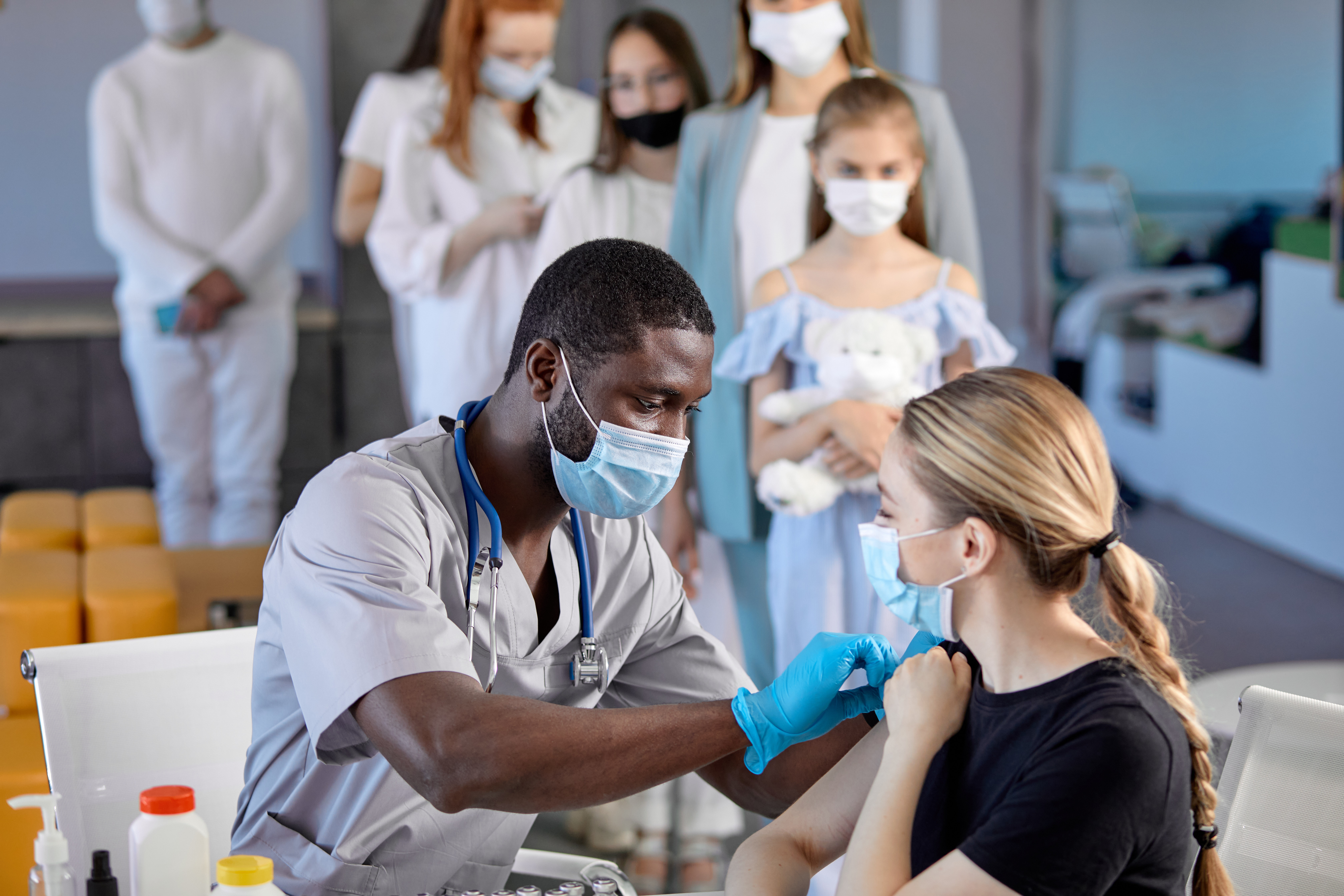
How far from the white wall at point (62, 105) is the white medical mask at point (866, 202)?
2.42 m

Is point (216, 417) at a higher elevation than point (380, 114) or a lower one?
lower

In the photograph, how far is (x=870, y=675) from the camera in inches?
52.2

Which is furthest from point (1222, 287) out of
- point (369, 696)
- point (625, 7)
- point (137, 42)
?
point (369, 696)

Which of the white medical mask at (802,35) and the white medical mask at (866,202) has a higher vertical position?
the white medical mask at (802,35)

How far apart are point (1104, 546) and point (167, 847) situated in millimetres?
841

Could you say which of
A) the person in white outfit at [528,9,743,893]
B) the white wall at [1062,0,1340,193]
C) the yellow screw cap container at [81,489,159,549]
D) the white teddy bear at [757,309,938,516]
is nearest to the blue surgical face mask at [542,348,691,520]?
the white teddy bear at [757,309,938,516]

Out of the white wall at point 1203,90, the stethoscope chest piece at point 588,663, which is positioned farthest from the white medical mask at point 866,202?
the white wall at point 1203,90

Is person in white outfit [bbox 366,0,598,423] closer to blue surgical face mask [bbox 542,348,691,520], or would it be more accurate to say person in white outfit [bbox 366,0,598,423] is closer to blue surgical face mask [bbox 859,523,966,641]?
blue surgical face mask [bbox 542,348,691,520]

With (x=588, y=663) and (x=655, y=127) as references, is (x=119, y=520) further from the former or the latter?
(x=588, y=663)

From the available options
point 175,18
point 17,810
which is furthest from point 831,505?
point 175,18

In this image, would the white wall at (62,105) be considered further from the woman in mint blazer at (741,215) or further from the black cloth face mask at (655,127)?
the woman in mint blazer at (741,215)

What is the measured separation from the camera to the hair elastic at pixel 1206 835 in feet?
3.92

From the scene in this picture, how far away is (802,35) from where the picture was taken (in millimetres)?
2656

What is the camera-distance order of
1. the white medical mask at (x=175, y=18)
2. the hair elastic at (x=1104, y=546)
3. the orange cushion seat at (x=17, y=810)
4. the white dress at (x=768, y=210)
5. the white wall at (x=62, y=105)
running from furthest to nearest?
the white wall at (x=62, y=105), the white medical mask at (x=175, y=18), the white dress at (x=768, y=210), the orange cushion seat at (x=17, y=810), the hair elastic at (x=1104, y=546)
